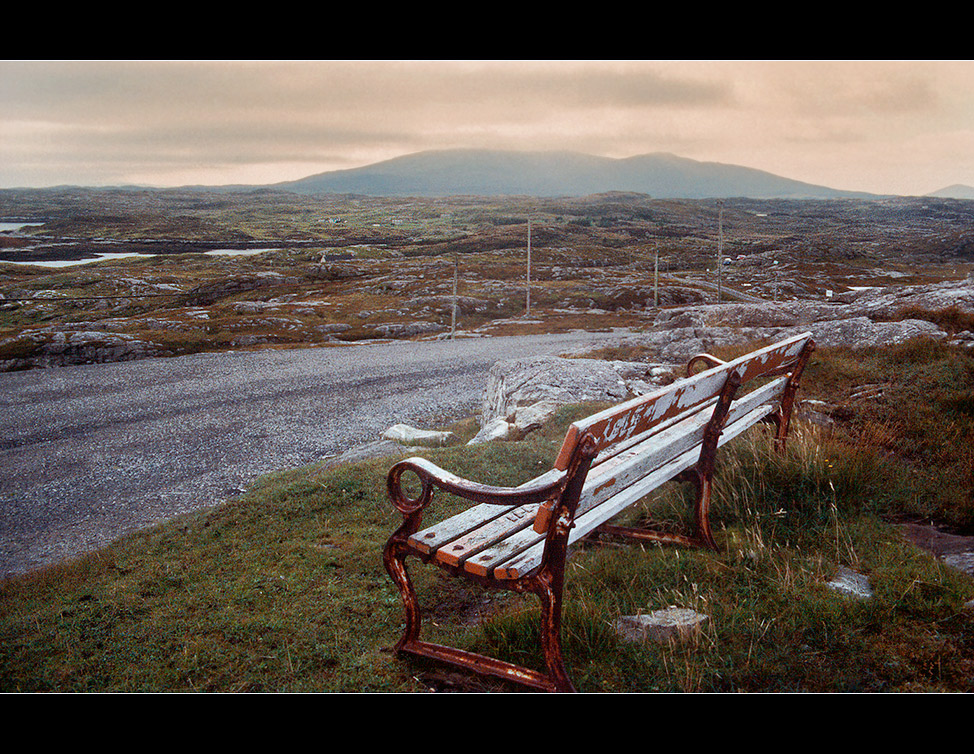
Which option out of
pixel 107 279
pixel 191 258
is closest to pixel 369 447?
pixel 107 279

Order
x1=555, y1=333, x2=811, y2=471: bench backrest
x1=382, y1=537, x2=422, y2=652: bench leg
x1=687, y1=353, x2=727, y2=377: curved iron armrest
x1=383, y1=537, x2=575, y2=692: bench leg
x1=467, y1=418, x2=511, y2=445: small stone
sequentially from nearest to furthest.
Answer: x1=555, y1=333, x2=811, y2=471: bench backrest < x1=383, y1=537, x2=575, y2=692: bench leg < x1=382, y1=537, x2=422, y2=652: bench leg < x1=687, y1=353, x2=727, y2=377: curved iron armrest < x1=467, y1=418, x2=511, y2=445: small stone

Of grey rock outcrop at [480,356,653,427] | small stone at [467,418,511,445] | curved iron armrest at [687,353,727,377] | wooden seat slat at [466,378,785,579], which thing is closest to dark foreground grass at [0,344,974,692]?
wooden seat slat at [466,378,785,579]

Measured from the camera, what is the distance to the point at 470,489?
2.74 m

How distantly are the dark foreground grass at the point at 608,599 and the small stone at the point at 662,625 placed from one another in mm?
65

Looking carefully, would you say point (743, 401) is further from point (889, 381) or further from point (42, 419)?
point (42, 419)

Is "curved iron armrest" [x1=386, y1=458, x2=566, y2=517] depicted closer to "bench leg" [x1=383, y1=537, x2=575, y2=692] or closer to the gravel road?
"bench leg" [x1=383, y1=537, x2=575, y2=692]

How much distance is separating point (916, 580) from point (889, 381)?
5784 mm

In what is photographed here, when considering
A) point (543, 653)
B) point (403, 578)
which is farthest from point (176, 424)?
point (543, 653)

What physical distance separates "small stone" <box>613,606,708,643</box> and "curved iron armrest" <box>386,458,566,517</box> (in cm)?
103

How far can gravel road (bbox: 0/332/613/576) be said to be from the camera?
10031mm

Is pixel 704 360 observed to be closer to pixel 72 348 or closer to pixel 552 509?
pixel 552 509

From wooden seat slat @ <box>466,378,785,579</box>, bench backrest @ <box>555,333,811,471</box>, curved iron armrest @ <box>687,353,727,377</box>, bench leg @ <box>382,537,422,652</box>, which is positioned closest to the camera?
bench backrest @ <box>555,333,811,471</box>

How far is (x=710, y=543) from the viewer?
4051 millimetres

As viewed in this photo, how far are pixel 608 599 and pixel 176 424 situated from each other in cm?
1524
